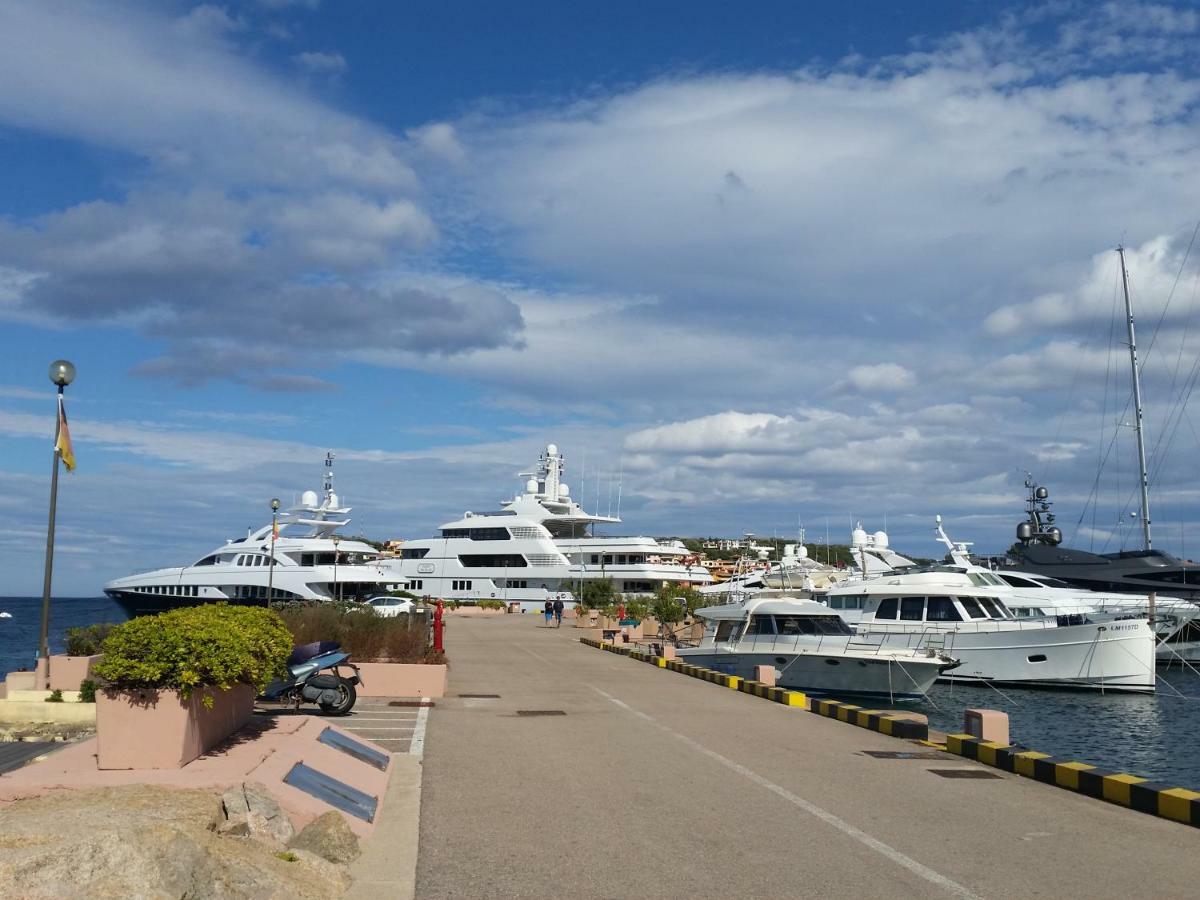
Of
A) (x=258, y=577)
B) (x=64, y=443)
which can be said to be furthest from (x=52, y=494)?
(x=258, y=577)

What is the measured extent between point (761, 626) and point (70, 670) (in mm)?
17076

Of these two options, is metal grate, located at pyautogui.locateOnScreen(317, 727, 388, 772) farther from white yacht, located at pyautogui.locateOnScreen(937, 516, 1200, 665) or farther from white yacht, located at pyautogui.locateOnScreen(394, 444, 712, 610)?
white yacht, located at pyautogui.locateOnScreen(394, 444, 712, 610)

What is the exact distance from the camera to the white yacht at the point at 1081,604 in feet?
110

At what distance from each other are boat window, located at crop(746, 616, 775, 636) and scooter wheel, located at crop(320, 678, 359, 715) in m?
15.0

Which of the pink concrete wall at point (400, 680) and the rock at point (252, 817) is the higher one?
the rock at point (252, 817)

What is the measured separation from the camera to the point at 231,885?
18.6 feet

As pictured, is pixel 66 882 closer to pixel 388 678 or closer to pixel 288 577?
pixel 388 678

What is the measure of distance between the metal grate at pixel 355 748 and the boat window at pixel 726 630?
18.7 metres

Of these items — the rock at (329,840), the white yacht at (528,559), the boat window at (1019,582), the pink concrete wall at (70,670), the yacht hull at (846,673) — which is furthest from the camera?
the white yacht at (528,559)

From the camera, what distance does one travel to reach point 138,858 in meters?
5.39

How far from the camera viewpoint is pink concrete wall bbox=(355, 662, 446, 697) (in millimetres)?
18828

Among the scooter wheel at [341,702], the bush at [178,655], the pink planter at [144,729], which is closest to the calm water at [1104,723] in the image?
the scooter wheel at [341,702]

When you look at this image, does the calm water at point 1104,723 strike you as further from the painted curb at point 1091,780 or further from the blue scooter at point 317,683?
the blue scooter at point 317,683

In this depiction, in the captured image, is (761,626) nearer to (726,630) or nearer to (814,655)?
Answer: (726,630)
